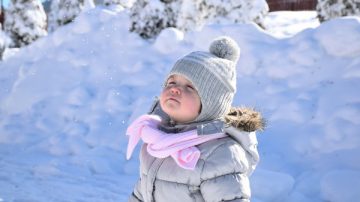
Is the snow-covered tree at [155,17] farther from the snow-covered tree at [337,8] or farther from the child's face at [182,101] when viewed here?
the child's face at [182,101]

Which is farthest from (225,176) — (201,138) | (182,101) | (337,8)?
(337,8)

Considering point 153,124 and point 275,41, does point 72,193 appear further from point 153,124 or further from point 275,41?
point 275,41

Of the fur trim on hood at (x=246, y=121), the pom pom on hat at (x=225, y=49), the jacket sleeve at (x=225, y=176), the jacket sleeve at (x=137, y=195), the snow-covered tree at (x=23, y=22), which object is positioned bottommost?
the snow-covered tree at (x=23, y=22)

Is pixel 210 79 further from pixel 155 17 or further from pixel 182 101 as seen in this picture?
pixel 155 17

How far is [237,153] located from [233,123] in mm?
147

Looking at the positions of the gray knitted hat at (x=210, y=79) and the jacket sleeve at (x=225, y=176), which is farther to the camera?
the gray knitted hat at (x=210, y=79)

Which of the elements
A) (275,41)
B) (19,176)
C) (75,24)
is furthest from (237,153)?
(75,24)

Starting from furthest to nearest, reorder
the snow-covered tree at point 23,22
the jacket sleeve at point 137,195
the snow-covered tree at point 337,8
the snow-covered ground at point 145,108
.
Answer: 1. the snow-covered tree at point 23,22
2. the snow-covered tree at point 337,8
3. the snow-covered ground at point 145,108
4. the jacket sleeve at point 137,195

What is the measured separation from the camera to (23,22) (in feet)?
63.5

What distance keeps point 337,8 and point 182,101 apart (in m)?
7.69

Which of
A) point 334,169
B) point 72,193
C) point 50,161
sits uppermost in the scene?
point 334,169

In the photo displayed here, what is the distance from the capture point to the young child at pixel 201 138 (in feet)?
6.69

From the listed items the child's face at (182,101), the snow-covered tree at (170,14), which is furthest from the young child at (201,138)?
the snow-covered tree at (170,14)

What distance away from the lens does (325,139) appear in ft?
16.7
